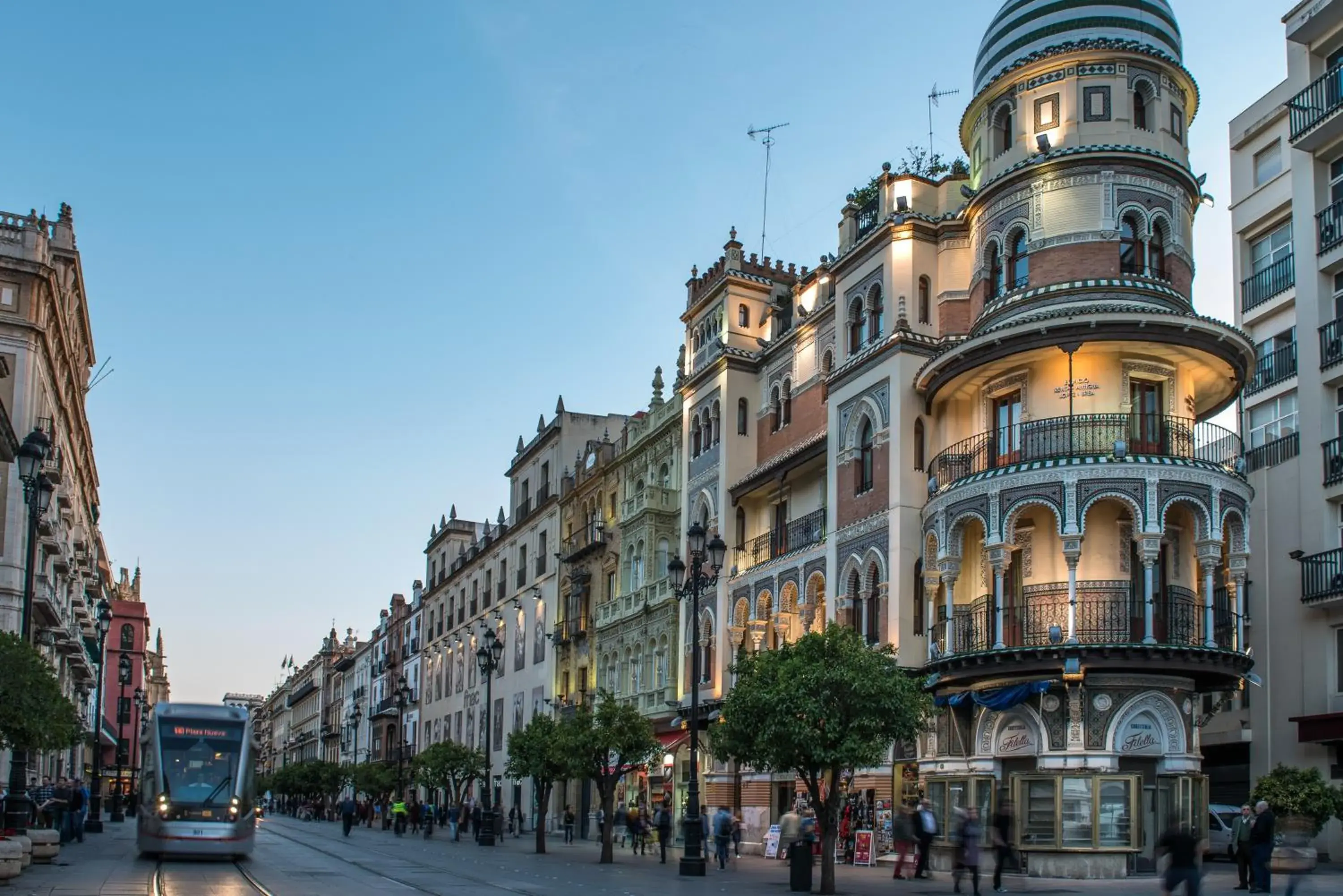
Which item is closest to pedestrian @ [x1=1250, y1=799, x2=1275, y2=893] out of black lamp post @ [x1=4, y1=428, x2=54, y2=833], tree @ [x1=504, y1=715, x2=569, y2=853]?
tree @ [x1=504, y1=715, x2=569, y2=853]

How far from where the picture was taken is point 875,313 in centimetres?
3719

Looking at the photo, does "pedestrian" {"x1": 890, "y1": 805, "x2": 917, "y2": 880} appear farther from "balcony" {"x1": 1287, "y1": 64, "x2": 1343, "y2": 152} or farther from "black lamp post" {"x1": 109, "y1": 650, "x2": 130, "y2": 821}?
"black lamp post" {"x1": 109, "y1": 650, "x2": 130, "y2": 821}

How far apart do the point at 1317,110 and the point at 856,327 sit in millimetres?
12420

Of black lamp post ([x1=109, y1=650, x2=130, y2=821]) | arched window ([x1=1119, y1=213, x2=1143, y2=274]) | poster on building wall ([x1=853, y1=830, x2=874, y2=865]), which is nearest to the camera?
arched window ([x1=1119, y1=213, x2=1143, y2=274])

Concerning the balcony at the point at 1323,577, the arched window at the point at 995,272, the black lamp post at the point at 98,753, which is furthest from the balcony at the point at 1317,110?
the black lamp post at the point at 98,753

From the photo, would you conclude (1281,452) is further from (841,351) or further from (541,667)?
(541,667)

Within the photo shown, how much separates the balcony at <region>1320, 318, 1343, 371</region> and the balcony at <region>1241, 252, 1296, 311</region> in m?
1.94

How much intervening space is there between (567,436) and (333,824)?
26.1m

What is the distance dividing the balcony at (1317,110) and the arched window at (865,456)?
41.8 feet

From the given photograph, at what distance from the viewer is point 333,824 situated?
76.6m

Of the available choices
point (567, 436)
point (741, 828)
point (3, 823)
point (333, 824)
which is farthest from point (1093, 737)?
point (333, 824)

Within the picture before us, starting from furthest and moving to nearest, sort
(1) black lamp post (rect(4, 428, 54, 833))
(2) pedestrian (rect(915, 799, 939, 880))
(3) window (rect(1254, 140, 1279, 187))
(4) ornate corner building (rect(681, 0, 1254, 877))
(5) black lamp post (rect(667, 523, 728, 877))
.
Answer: (3) window (rect(1254, 140, 1279, 187)) < (4) ornate corner building (rect(681, 0, 1254, 877)) < (5) black lamp post (rect(667, 523, 728, 877)) < (2) pedestrian (rect(915, 799, 939, 880)) < (1) black lamp post (rect(4, 428, 54, 833))

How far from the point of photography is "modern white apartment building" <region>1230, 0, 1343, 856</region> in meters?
34.9

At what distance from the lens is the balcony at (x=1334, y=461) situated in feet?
115
